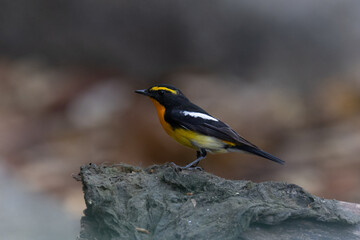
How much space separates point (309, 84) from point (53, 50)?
15.3 ft

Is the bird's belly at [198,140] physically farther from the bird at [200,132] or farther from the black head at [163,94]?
the black head at [163,94]

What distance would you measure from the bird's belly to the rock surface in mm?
914

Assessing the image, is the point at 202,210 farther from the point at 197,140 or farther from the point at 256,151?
the point at 256,151

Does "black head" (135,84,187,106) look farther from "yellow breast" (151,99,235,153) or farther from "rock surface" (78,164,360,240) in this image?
"rock surface" (78,164,360,240)

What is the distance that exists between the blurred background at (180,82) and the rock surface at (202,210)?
200 inches

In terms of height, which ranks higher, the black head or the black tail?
the black head

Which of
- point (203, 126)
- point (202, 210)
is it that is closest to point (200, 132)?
point (203, 126)

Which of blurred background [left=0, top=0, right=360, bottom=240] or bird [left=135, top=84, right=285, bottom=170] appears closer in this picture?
bird [left=135, top=84, right=285, bottom=170]

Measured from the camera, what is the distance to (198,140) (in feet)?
18.6

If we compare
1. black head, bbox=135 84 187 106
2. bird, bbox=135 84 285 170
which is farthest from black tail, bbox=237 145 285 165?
black head, bbox=135 84 187 106

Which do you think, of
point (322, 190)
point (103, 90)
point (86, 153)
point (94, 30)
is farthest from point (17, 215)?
point (322, 190)

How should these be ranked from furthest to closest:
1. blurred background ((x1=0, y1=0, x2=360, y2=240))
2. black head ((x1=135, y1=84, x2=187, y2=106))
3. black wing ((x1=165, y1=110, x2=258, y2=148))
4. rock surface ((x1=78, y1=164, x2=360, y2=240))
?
blurred background ((x1=0, y1=0, x2=360, y2=240)) < black head ((x1=135, y1=84, x2=187, y2=106)) < black wing ((x1=165, y1=110, x2=258, y2=148)) < rock surface ((x1=78, y1=164, x2=360, y2=240))

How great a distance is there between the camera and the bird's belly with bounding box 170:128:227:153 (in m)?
5.67

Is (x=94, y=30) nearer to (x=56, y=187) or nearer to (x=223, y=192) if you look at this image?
(x=56, y=187)
